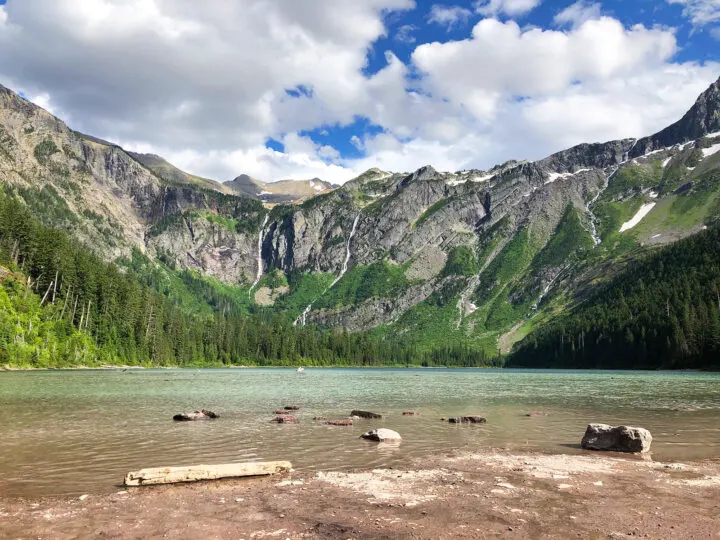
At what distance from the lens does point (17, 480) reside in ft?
62.1

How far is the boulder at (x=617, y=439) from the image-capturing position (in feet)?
85.9

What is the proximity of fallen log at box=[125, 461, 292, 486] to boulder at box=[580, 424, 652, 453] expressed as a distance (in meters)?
18.1

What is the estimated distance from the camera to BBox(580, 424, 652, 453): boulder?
26.2 m

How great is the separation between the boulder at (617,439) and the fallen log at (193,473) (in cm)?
1814

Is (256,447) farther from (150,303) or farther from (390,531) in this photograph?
(150,303)

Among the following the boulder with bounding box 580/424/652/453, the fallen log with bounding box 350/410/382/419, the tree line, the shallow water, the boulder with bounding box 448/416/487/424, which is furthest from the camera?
the tree line

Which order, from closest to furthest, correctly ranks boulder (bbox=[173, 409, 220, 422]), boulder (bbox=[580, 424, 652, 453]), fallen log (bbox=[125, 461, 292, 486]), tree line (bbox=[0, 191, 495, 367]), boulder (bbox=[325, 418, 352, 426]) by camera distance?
fallen log (bbox=[125, 461, 292, 486]), boulder (bbox=[580, 424, 652, 453]), boulder (bbox=[325, 418, 352, 426]), boulder (bbox=[173, 409, 220, 422]), tree line (bbox=[0, 191, 495, 367])

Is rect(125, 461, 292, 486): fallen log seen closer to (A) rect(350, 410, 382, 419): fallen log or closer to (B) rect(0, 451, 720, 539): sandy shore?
(B) rect(0, 451, 720, 539): sandy shore

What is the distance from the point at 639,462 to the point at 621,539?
A: 43.3ft

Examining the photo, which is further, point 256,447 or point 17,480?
point 256,447

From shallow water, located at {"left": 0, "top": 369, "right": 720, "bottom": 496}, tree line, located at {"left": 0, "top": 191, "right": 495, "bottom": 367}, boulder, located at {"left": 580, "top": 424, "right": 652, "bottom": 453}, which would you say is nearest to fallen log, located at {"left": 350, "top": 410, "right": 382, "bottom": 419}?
shallow water, located at {"left": 0, "top": 369, "right": 720, "bottom": 496}

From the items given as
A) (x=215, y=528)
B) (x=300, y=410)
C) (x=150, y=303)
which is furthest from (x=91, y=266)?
(x=215, y=528)

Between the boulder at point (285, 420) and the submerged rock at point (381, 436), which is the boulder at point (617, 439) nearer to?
the submerged rock at point (381, 436)

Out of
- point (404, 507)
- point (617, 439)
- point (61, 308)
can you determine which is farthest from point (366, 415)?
point (61, 308)
